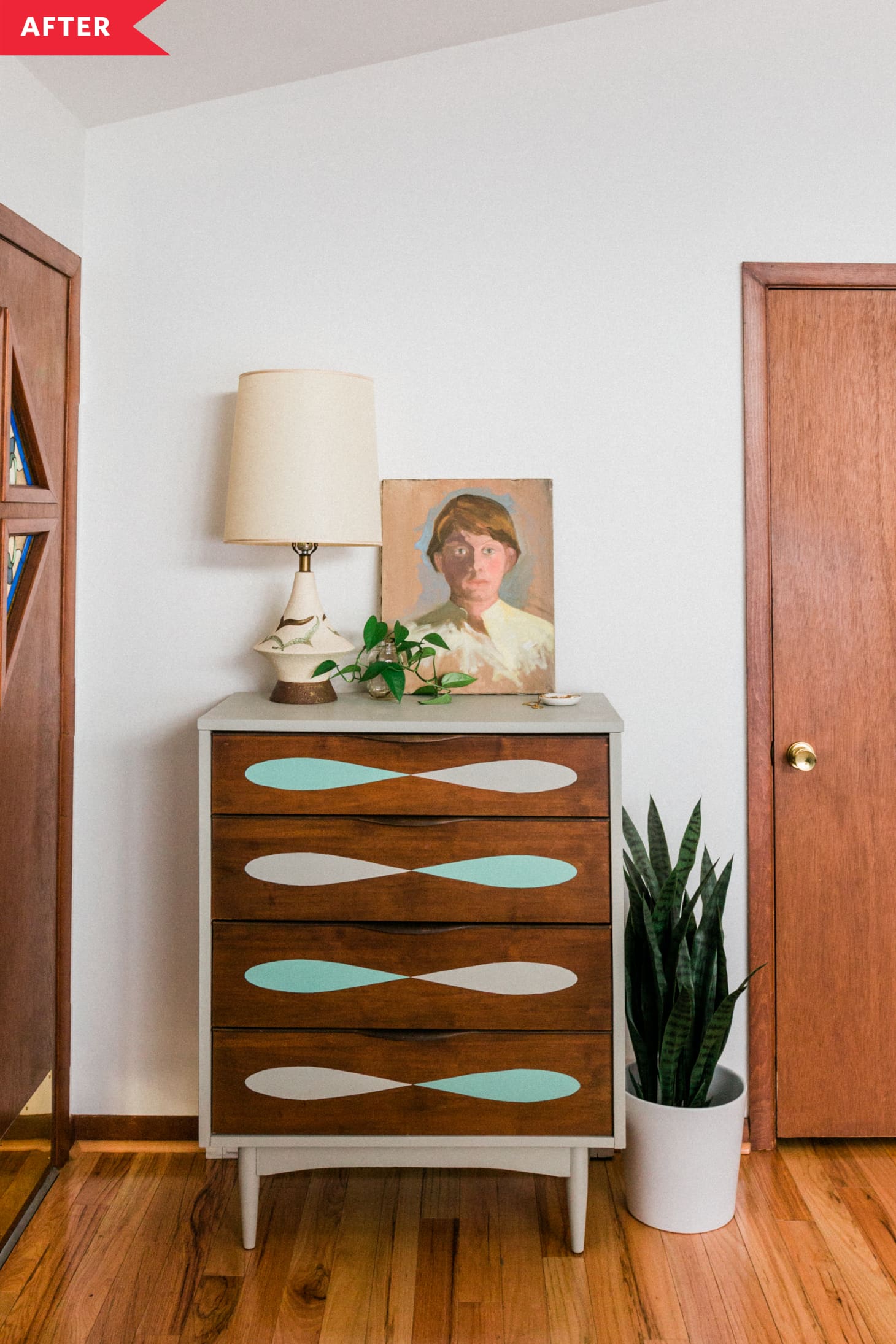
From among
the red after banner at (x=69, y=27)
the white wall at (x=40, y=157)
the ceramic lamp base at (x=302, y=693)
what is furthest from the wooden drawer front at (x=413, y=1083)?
the red after banner at (x=69, y=27)

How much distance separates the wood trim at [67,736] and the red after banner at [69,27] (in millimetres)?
474

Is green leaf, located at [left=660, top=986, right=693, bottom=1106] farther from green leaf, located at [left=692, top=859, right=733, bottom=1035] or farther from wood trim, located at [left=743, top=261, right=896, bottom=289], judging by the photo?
wood trim, located at [left=743, top=261, right=896, bottom=289]

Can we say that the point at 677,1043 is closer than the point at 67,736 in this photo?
Yes

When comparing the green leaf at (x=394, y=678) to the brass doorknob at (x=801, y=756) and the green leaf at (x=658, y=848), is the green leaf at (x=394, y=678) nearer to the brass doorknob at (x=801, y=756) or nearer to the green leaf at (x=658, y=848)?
the green leaf at (x=658, y=848)

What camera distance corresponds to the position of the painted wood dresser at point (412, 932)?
2.02 metres

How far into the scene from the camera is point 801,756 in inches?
96.8

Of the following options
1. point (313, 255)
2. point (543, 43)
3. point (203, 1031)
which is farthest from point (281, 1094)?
point (543, 43)

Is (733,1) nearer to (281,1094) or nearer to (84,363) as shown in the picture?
(84,363)

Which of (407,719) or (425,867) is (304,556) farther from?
(425,867)

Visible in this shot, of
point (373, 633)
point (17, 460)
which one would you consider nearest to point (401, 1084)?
point (373, 633)

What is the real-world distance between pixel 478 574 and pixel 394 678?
403 mm

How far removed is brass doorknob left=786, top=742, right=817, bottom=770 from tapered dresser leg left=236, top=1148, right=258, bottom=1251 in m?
1.44

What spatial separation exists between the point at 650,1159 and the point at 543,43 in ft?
8.01

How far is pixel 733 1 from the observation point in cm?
240
